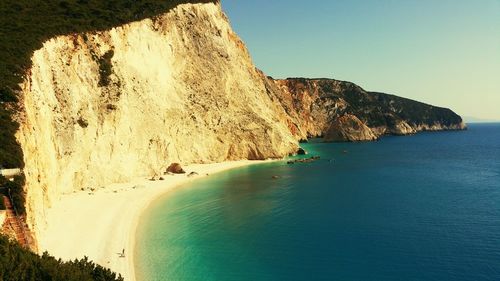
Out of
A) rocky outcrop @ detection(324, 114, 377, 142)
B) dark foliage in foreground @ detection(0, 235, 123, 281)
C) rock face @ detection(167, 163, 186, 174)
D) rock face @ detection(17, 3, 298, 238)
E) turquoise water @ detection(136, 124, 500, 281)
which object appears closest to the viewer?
dark foliage in foreground @ detection(0, 235, 123, 281)

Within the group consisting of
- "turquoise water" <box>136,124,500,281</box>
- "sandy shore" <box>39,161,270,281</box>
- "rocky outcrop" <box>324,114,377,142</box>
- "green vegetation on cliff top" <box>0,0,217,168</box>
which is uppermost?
"green vegetation on cliff top" <box>0,0,217,168</box>

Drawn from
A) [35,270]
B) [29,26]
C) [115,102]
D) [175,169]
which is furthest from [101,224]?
[175,169]

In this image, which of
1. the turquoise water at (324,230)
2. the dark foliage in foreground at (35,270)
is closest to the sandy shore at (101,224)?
the turquoise water at (324,230)

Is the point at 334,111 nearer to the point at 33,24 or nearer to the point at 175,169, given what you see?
the point at 175,169

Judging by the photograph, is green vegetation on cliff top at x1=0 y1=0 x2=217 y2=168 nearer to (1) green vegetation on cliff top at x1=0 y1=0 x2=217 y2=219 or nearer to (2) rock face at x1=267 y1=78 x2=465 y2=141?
(1) green vegetation on cliff top at x1=0 y1=0 x2=217 y2=219

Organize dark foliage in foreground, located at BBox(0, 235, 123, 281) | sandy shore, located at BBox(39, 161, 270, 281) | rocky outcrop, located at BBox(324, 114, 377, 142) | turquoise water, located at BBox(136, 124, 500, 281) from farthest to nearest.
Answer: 1. rocky outcrop, located at BBox(324, 114, 377, 142)
2. sandy shore, located at BBox(39, 161, 270, 281)
3. turquoise water, located at BBox(136, 124, 500, 281)
4. dark foliage in foreground, located at BBox(0, 235, 123, 281)

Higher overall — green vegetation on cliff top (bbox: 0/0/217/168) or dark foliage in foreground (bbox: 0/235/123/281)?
green vegetation on cliff top (bbox: 0/0/217/168)

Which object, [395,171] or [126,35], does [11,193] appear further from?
[395,171]

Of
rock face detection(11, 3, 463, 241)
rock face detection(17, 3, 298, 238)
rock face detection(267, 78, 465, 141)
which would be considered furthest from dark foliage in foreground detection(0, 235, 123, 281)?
rock face detection(267, 78, 465, 141)

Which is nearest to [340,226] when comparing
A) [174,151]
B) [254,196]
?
[254,196]
